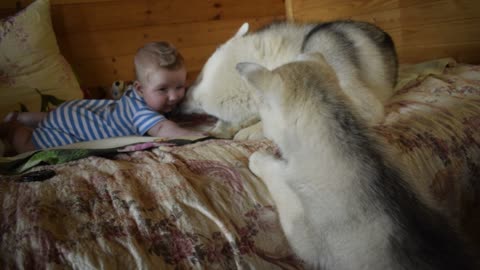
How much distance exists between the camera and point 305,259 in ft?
2.93

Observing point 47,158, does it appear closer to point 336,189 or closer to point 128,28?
point 336,189

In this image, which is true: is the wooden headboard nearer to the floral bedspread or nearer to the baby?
the floral bedspread

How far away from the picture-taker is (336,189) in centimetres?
88

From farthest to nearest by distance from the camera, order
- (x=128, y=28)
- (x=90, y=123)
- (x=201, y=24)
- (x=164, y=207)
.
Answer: (x=201, y=24) < (x=128, y=28) < (x=90, y=123) < (x=164, y=207)

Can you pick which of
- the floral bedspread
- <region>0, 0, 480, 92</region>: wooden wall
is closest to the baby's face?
the floral bedspread

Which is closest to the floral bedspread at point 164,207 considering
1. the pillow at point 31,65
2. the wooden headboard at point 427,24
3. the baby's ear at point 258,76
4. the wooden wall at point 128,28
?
the baby's ear at point 258,76

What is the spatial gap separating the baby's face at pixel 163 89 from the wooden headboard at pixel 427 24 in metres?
1.42

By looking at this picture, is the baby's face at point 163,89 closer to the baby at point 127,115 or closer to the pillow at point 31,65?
the baby at point 127,115

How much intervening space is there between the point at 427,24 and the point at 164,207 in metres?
2.00

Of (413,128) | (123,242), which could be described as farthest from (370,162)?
(123,242)

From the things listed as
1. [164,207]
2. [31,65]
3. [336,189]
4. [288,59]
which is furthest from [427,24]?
[31,65]

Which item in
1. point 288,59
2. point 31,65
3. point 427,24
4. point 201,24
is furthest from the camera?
point 201,24

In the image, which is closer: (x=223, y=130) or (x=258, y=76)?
(x=258, y=76)

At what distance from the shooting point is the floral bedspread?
2.33 feet
